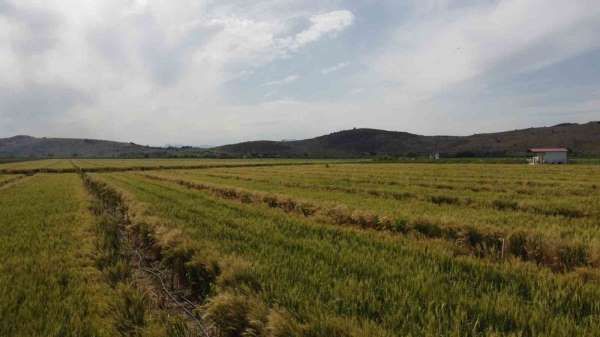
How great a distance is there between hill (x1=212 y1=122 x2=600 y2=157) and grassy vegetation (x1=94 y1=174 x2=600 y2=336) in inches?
4085

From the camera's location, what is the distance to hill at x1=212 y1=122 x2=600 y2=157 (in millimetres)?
105625

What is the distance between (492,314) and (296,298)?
2.25m

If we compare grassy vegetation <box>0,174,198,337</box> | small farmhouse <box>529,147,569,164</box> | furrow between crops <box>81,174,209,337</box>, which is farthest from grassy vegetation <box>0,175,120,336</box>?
small farmhouse <box>529,147,569,164</box>

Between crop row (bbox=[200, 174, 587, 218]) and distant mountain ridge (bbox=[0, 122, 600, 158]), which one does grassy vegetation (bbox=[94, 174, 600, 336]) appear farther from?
distant mountain ridge (bbox=[0, 122, 600, 158])

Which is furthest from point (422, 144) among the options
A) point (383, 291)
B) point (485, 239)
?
point (383, 291)

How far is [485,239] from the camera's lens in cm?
780

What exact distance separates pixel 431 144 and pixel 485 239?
157 meters

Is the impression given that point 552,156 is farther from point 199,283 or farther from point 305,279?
point 199,283

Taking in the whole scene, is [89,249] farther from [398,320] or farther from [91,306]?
[398,320]

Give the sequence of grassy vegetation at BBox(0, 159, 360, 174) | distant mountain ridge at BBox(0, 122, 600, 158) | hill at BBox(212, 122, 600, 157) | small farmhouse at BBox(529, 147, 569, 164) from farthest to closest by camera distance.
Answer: distant mountain ridge at BBox(0, 122, 600, 158)
hill at BBox(212, 122, 600, 157)
grassy vegetation at BBox(0, 159, 360, 174)
small farmhouse at BBox(529, 147, 569, 164)

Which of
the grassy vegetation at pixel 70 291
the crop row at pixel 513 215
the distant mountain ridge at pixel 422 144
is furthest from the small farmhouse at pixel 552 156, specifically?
the grassy vegetation at pixel 70 291

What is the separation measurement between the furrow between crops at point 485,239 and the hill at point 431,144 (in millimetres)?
99327

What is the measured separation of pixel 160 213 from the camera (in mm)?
11758

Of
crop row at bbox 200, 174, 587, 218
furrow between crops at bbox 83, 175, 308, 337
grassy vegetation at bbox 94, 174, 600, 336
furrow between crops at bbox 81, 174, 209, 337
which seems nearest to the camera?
grassy vegetation at bbox 94, 174, 600, 336
